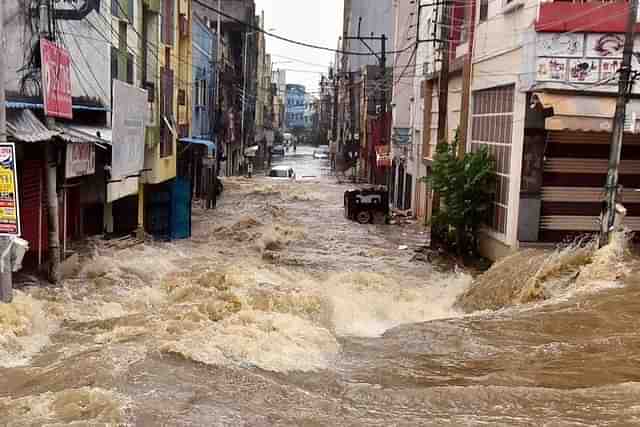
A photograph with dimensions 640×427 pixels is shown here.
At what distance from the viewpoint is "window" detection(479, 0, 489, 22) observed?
63.5 feet

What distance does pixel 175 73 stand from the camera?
82.4 ft

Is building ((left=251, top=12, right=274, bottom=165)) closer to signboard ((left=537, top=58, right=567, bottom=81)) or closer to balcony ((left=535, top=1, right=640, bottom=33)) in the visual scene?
signboard ((left=537, top=58, right=567, bottom=81))

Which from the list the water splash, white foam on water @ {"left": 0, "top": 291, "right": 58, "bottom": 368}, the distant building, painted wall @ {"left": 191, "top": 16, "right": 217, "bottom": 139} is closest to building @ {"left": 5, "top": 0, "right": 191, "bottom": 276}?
white foam on water @ {"left": 0, "top": 291, "right": 58, "bottom": 368}

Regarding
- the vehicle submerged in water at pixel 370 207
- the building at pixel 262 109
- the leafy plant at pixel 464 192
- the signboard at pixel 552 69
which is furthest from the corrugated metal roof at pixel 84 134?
the building at pixel 262 109

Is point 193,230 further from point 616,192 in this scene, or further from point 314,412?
point 314,412

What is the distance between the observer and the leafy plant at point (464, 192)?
17.9m

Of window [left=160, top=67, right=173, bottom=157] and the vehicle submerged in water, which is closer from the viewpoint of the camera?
window [left=160, top=67, right=173, bottom=157]

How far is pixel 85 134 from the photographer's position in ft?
45.7

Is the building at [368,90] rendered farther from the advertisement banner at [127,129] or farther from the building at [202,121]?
the advertisement banner at [127,129]

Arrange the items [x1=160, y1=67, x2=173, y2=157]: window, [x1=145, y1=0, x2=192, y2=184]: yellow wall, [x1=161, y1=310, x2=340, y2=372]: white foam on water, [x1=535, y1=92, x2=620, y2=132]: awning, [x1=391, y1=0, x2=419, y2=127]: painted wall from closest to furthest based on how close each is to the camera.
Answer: [x1=161, y1=310, x2=340, y2=372]: white foam on water, [x1=535, y1=92, x2=620, y2=132]: awning, [x1=145, y1=0, x2=192, y2=184]: yellow wall, [x1=160, y1=67, x2=173, y2=157]: window, [x1=391, y1=0, x2=419, y2=127]: painted wall

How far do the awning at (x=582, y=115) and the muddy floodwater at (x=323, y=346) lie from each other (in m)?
2.46

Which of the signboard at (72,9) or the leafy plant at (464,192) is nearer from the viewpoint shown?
the signboard at (72,9)

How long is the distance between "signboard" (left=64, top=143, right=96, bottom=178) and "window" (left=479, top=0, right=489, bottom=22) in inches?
424

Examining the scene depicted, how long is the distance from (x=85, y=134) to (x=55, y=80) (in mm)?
2078
